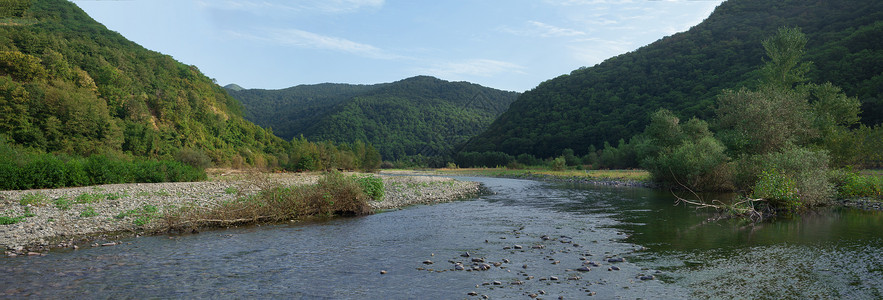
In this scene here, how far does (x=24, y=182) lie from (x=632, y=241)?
117ft

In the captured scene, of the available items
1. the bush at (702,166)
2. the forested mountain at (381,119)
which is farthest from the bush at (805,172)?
the forested mountain at (381,119)

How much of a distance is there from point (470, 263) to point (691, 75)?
101 meters

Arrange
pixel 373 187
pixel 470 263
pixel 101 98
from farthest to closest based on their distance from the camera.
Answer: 1. pixel 101 98
2. pixel 373 187
3. pixel 470 263

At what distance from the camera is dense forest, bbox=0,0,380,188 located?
123ft

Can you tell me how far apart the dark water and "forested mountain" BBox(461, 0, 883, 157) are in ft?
216

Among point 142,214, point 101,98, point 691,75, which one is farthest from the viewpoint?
point 691,75

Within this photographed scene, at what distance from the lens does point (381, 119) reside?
566ft

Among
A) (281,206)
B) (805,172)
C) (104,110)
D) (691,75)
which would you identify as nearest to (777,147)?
(805,172)

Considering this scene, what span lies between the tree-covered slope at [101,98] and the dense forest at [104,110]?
0.39 feet

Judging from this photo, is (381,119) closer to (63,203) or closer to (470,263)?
(63,203)

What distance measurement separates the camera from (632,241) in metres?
15.2

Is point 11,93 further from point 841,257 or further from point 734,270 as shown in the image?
point 841,257

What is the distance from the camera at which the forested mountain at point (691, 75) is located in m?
68.8

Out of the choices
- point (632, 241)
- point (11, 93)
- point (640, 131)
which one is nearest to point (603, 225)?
point (632, 241)
